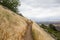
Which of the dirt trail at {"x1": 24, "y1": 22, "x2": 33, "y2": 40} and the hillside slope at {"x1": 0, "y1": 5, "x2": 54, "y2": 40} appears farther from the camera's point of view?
the dirt trail at {"x1": 24, "y1": 22, "x2": 33, "y2": 40}

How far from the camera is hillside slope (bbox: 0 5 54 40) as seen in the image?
19.9m

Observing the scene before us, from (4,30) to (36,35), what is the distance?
3.23 m

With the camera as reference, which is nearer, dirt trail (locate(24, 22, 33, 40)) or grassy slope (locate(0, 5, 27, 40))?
grassy slope (locate(0, 5, 27, 40))

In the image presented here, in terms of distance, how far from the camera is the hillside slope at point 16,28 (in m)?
19.9

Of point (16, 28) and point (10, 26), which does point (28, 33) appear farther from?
point (10, 26)

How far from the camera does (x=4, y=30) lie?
1997 centimetres

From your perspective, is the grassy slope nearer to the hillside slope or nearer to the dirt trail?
the hillside slope

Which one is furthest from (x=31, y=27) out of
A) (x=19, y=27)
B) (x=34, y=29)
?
(x=19, y=27)

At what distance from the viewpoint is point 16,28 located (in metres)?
20.2

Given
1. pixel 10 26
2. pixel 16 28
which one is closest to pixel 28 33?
pixel 16 28

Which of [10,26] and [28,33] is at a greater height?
[10,26]

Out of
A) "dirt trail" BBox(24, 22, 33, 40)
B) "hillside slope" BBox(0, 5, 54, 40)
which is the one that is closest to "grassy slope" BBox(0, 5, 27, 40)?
"hillside slope" BBox(0, 5, 54, 40)

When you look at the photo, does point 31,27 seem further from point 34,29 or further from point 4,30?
point 4,30

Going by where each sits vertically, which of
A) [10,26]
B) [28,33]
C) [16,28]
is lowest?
[28,33]
